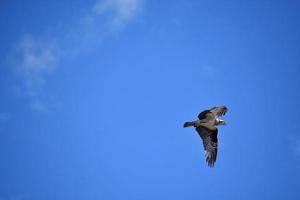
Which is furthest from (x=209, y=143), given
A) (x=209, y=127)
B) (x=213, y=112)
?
(x=213, y=112)

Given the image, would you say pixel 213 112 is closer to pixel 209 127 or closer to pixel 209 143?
pixel 209 127

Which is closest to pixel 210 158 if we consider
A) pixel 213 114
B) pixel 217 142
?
pixel 217 142

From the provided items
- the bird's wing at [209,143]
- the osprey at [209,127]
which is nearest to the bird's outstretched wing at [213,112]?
the osprey at [209,127]

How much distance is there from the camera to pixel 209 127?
22.5 metres

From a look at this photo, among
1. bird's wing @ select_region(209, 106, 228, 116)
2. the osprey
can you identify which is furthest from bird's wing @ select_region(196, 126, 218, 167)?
bird's wing @ select_region(209, 106, 228, 116)

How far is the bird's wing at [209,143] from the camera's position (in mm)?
22797

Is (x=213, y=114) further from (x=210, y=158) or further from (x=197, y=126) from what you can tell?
(x=210, y=158)

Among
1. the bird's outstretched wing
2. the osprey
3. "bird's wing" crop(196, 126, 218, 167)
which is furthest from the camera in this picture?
"bird's wing" crop(196, 126, 218, 167)

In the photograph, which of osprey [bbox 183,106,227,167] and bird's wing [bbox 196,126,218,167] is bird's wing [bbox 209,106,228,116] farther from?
bird's wing [bbox 196,126,218,167]

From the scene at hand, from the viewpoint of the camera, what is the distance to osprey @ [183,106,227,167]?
21.8 metres

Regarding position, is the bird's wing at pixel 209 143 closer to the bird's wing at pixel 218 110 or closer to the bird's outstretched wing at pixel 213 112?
the bird's outstretched wing at pixel 213 112

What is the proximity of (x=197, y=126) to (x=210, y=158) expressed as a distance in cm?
212

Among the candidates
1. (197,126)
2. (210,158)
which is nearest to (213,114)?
(197,126)

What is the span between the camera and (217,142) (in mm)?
23188
